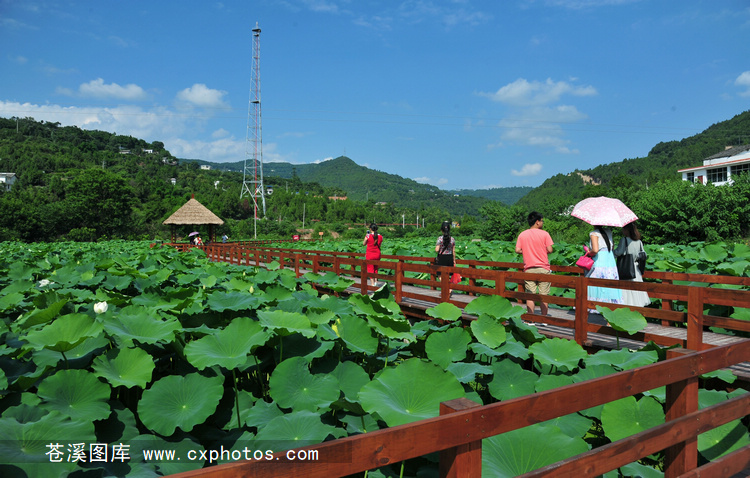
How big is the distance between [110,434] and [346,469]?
1.40 meters

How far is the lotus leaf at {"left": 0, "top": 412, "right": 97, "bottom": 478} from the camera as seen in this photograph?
1351 mm

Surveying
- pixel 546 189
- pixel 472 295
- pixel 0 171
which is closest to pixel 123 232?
pixel 0 171

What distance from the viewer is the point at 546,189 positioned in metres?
107

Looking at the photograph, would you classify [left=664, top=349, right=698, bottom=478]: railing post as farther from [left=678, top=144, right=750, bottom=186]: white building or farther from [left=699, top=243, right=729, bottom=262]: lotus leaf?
[left=678, top=144, right=750, bottom=186]: white building

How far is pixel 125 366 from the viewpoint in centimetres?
204

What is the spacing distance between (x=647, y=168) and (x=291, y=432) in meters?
102

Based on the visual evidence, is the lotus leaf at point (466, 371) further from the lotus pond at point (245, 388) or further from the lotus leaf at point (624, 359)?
the lotus leaf at point (624, 359)

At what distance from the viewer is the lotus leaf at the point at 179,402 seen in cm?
182

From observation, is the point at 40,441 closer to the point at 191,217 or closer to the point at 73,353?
the point at 73,353

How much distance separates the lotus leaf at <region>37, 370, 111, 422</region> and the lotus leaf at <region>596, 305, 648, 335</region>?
3.40 m

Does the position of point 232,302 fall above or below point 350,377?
above

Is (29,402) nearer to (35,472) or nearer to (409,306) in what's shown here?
(35,472)

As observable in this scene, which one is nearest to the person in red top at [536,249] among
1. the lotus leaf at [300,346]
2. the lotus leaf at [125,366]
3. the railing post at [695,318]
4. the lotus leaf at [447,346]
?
the railing post at [695,318]

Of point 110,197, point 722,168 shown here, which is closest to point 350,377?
point 722,168
